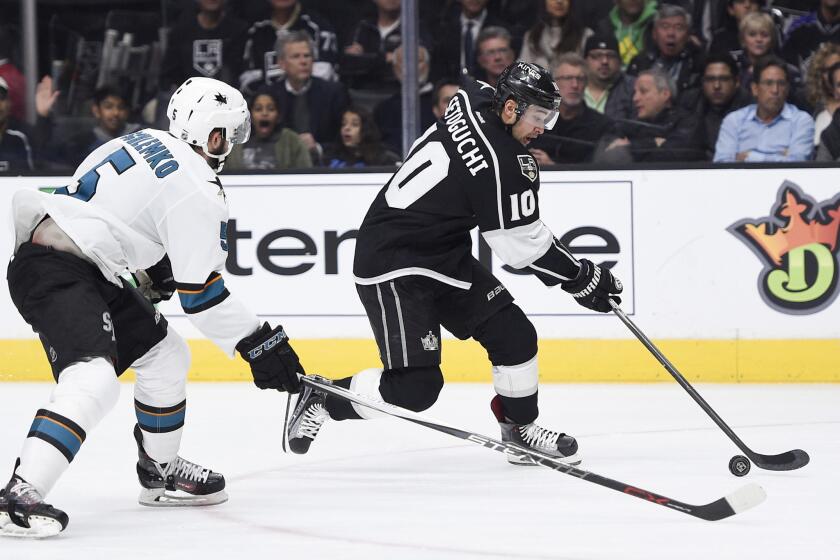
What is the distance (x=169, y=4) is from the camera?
706 centimetres

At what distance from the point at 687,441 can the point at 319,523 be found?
1.54m

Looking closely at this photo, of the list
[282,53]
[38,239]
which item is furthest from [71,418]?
[282,53]

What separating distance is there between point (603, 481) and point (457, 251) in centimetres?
102

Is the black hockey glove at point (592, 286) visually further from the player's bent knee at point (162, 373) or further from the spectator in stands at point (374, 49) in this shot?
the spectator in stands at point (374, 49)

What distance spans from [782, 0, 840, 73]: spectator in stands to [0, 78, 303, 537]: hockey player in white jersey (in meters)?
3.60

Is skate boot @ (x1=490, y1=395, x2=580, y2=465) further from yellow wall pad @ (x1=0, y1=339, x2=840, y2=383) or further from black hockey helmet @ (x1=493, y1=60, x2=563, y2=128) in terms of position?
yellow wall pad @ (x1=0, y1=339, x2=840, y2=383)

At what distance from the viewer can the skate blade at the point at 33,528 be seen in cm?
299

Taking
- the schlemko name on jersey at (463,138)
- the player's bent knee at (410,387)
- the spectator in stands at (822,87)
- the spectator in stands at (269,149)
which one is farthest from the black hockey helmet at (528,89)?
the spectator in stands at (822,87)

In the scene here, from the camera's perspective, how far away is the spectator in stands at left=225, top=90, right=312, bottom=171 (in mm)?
5961

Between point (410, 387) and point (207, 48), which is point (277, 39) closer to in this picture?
point (207, 48)

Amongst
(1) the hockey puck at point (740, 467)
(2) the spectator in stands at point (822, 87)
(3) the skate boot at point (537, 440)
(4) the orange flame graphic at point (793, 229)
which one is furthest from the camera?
(2) the spectator in stands at point (822, 87)

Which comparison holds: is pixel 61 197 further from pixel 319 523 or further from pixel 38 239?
pixel 319 523

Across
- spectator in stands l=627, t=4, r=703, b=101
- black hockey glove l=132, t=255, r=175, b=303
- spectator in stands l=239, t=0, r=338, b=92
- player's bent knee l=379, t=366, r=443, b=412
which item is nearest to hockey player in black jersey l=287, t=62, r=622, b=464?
player's bent knee l=379, t=366, r=443, b=412

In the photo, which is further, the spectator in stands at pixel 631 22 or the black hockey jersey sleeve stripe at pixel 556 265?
the spectator in stands at pixel 631 22
